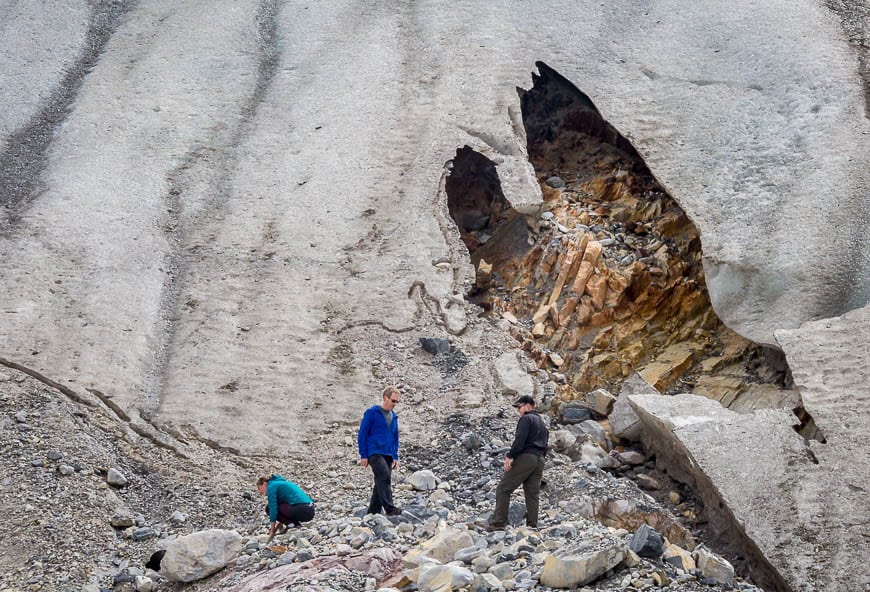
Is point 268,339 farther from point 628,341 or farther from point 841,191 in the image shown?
point 841,191

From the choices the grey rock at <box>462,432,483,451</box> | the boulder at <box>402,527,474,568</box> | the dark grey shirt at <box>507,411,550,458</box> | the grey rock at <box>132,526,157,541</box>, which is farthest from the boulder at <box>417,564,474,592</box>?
the grey rock at <box>132,526,157,541</box>

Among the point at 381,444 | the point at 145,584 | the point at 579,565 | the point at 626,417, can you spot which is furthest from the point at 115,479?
the point at 626,417

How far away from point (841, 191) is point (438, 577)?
28.9 feet

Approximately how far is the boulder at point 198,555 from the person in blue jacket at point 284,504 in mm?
460

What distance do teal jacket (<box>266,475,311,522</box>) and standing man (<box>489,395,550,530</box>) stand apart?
199cm

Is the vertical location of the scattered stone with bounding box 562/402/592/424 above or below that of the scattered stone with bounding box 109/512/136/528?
above

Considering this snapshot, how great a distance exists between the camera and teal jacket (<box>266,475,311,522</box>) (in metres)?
9.41

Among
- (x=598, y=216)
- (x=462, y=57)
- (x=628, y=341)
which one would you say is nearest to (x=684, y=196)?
(x=598, y=216)

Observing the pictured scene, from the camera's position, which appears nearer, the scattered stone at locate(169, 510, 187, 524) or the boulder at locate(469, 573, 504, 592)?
the boulder at locate(469, 573, 504, 592)

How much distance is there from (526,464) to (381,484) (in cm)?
151

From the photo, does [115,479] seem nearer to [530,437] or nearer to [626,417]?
[530,437]

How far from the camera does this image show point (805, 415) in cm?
1098

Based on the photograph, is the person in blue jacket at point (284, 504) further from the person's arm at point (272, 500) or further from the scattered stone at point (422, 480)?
the scattered stone at point (422, 480)

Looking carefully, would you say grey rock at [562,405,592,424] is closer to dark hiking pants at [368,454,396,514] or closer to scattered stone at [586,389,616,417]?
scattered stone at [586,389,616,417]
